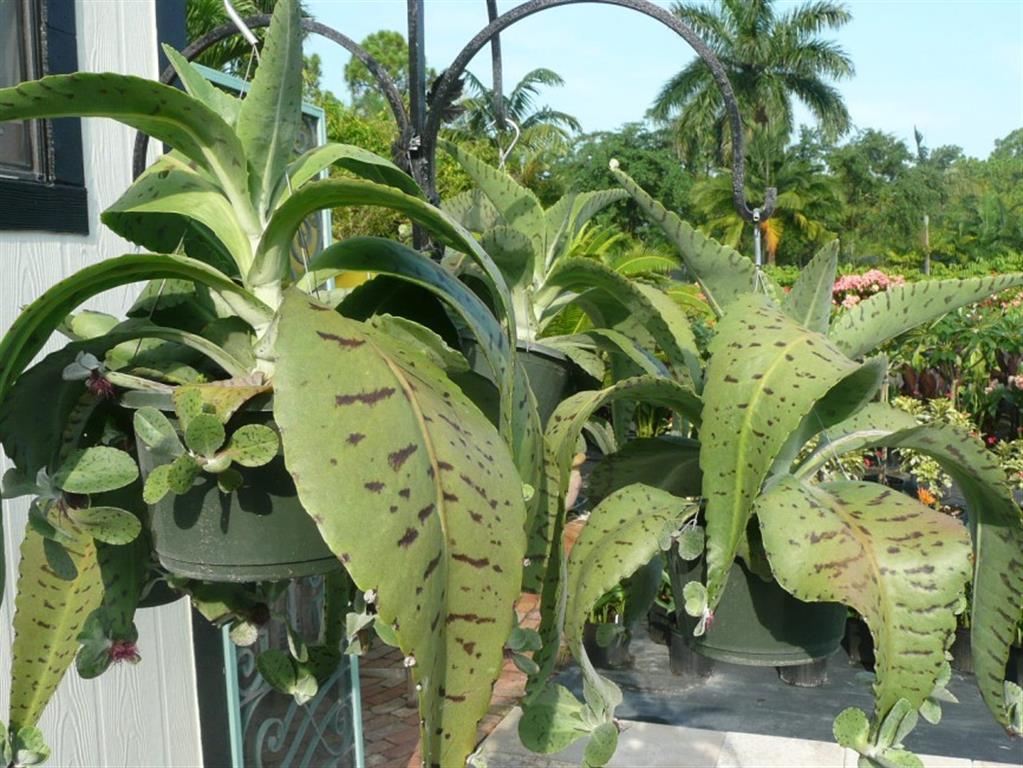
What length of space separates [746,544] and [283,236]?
0.46 m

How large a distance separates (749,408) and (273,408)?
35 centimetres

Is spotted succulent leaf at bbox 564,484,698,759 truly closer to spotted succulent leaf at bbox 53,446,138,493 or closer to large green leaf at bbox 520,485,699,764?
large green leaf at bbox 520,485,699,764

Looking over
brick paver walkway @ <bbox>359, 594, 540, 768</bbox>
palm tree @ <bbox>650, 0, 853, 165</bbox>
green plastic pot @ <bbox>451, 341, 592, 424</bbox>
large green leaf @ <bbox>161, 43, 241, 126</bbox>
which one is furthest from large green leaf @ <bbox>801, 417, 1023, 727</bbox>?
palm tree @ <bbox>650, 0, 853, 165</bbox>

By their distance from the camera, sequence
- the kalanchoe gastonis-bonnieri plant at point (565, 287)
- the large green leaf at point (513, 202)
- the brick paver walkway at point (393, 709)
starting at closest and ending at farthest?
the kalanchoe gastonis-bonnieri plant at point (565, 287) → the large green leaf at point (513, 202) → the brick paver walkway at point (393, 709)

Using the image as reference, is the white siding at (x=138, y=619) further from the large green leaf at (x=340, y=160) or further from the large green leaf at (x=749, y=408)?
the large green leaf at (x=749, y=408)

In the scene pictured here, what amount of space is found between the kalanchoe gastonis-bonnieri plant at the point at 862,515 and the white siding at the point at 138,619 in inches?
55.2

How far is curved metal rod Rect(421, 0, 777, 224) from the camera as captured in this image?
1.13 m

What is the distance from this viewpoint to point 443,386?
609 millimetres

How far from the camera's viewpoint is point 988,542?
32.4 inches

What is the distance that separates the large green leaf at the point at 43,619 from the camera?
0.81 m

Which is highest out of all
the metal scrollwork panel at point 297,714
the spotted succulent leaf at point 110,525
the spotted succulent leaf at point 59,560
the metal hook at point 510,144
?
the metal hook at point 510,144

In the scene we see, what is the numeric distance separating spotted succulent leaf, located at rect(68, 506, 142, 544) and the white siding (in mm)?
1158

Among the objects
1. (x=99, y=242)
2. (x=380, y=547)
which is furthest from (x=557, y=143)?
(x=380, y=547)

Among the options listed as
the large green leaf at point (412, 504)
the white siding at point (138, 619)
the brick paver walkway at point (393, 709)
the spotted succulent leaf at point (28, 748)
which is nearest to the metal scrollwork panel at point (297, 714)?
the white siding at point (138, 619)
